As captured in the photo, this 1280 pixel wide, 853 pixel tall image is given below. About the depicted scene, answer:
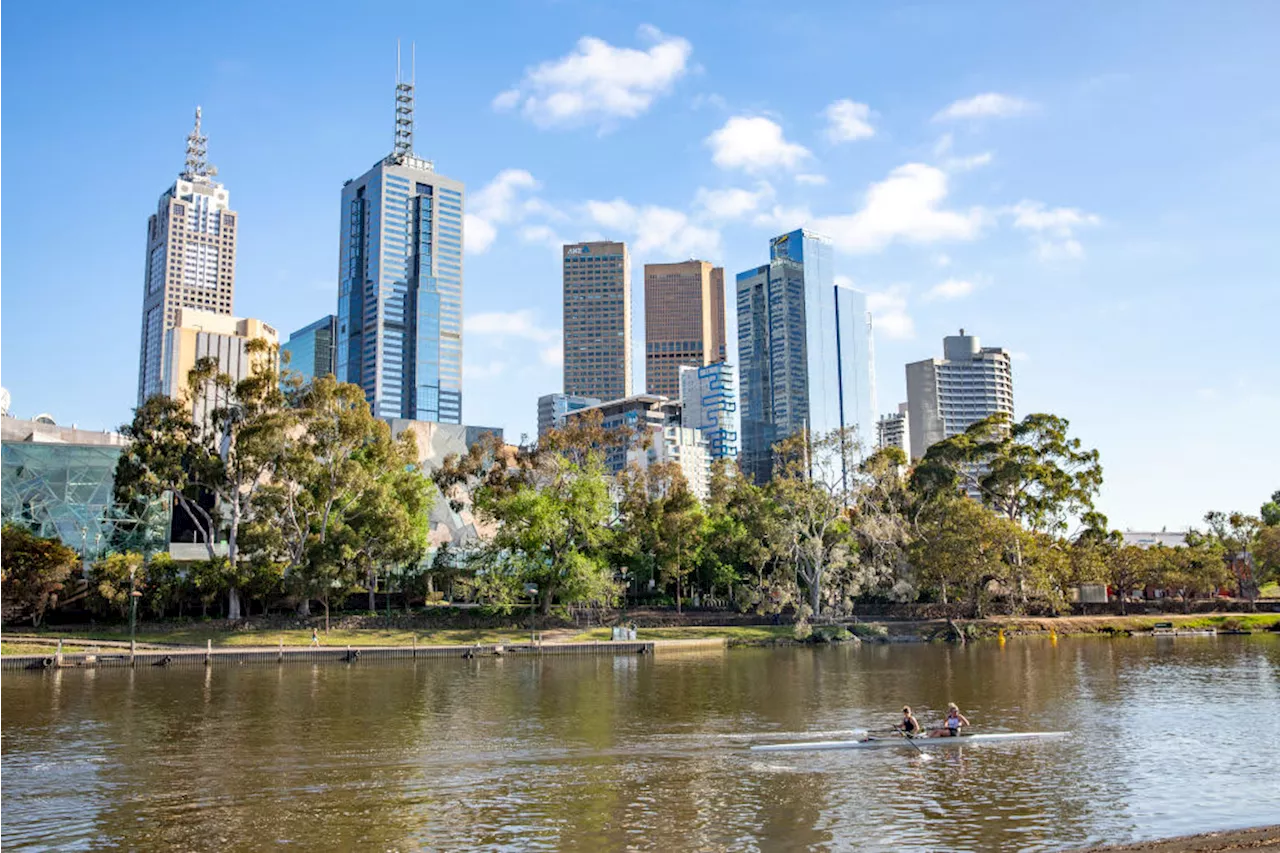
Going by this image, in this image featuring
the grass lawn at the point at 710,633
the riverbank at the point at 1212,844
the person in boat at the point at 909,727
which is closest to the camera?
the riverbank at the point at 1212,844

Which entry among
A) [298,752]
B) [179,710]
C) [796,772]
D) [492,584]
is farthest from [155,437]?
[796,772]

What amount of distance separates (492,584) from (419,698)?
34.5 meters

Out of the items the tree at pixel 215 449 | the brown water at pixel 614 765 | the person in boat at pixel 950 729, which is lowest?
the brown water at pixel 614 765

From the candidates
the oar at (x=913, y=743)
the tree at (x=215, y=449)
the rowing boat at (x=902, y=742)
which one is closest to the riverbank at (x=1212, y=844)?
the oar at (x=913, y=743)

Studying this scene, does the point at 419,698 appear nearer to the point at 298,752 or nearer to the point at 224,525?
the point at 298,752

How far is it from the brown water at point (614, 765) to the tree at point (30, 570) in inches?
867

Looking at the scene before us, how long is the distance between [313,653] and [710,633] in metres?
32.0

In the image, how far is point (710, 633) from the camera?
81.8 meters

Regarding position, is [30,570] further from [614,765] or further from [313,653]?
[614,765]

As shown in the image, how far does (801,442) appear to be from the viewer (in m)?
91.7

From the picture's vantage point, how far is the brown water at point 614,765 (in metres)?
23.4

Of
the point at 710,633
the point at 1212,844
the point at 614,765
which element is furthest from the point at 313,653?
the point at 1212,844

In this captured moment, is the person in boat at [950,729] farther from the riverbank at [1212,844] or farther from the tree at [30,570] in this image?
the tree at [30,570]

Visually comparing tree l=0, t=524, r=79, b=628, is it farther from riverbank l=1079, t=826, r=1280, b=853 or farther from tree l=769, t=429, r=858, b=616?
riverbank l=1079, t=826, r=1280, b=853
